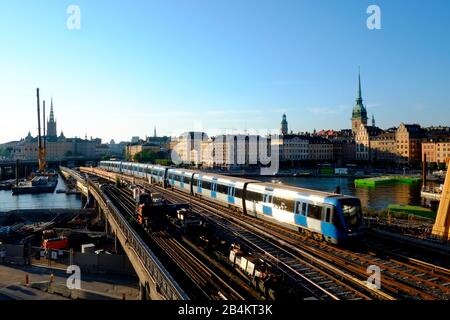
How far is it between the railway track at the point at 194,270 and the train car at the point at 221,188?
5.87m

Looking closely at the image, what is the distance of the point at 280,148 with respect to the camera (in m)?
115

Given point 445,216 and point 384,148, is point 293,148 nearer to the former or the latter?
point 384,148

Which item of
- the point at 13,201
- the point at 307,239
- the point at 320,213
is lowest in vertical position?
the point at 13,201

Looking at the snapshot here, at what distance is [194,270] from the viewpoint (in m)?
13.4

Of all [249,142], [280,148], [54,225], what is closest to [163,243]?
[54,225]

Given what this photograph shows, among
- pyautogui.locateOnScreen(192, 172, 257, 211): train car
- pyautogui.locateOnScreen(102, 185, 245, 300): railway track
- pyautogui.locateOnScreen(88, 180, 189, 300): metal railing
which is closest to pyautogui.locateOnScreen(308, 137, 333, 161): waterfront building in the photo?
Answer: pyautogui.locateOnScreen(192, 172, 257, 211): train car

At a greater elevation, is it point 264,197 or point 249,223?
point 264,197

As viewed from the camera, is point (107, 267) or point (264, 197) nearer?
point (264, 197)

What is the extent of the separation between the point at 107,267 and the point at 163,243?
285 inches

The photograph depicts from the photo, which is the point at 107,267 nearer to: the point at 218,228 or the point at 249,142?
the point at 218,228

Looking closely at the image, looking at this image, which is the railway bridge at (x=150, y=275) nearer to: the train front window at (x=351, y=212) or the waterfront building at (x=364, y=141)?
the train front window at (x=351, y=212)

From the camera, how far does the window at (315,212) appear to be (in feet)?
51.7

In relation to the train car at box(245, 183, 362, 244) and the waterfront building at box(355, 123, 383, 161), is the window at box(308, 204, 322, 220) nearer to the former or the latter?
the train car at box(245, 183, 362, 244)

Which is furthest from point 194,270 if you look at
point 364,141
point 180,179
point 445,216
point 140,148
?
point 140,148
